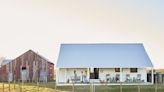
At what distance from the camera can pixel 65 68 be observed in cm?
5162

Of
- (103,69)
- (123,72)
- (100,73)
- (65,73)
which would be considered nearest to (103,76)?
(100,73)

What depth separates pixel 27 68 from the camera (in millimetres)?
59219

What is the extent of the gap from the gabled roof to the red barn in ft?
15.6

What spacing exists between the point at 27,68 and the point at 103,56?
11.5m

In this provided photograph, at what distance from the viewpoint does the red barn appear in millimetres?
59031

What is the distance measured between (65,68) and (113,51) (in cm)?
785

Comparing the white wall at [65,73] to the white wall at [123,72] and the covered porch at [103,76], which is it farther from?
the white wall at [123,72]

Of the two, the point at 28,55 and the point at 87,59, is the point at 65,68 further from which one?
the point at 28,55

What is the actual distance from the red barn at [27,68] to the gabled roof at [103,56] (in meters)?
4.76

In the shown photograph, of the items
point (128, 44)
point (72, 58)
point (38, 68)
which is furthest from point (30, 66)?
point (128, 44)

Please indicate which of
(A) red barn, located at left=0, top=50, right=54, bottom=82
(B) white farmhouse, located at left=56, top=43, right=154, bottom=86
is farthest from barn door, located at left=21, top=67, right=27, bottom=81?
(B) white farmhouse, located at left=56, top=43, right=154, bottom=86

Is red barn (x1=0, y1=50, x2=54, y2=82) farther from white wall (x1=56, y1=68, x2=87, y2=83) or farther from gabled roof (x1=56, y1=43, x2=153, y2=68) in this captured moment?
white wall (x1=56, y1=68, x2=87, y2=83)

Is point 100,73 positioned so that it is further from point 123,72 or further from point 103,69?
point 123,72

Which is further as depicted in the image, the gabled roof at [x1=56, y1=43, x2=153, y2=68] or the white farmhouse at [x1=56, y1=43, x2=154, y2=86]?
the gabled roof at [x1=56, y1=43, x2=153, y2=68]
